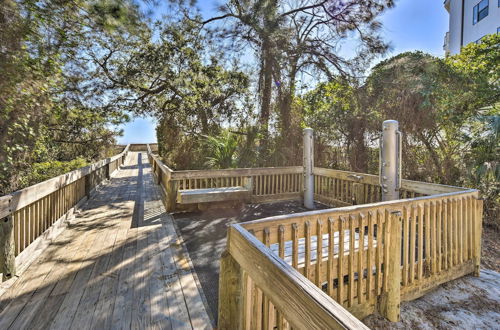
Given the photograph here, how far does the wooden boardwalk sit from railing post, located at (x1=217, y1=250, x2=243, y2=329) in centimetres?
35

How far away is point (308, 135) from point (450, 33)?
53.2 ft

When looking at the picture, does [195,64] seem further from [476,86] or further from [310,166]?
[476,86]

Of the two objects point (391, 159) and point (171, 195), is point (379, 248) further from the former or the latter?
point (171, 195)

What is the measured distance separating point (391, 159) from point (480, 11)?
47.4ft

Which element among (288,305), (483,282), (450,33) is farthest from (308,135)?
(450,33)

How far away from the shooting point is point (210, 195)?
13.9ft

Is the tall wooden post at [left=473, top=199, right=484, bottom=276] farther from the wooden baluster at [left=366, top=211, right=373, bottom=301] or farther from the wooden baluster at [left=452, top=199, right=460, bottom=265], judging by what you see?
the wooden baluster at [left=366, top=211, right=373, bottom=301]

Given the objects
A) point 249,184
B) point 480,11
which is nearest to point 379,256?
point 249,184

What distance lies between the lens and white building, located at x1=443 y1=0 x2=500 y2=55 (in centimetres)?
1044

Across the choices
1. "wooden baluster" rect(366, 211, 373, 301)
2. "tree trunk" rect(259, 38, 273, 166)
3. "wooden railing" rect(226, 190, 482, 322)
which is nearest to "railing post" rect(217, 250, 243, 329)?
"wooden railing" rect(226, 190, 482, 322)

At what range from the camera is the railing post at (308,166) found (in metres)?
4.62

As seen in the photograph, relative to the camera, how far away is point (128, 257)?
269cm

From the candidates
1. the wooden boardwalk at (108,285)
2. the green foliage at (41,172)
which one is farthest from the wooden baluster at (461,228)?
the green foliage at (41,172)

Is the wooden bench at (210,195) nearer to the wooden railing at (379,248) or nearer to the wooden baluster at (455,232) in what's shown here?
the wooden railing at (379,248)
